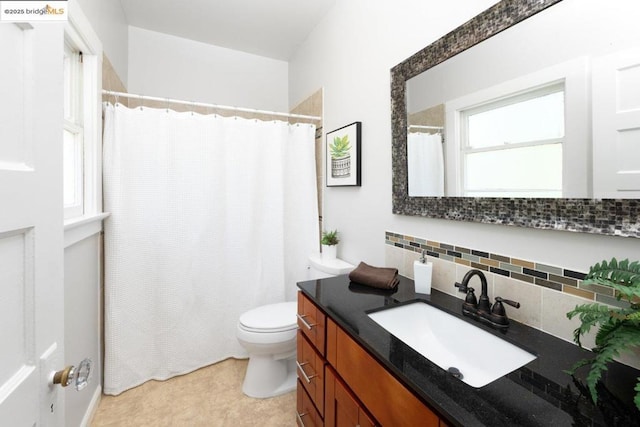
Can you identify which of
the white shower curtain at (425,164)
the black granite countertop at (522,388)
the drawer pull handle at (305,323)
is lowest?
the drawer pull handle at (305,323)

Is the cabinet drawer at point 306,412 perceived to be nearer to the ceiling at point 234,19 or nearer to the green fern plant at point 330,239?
the green fern plant at point 330,239

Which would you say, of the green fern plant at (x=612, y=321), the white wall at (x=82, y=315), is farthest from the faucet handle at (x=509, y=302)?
the white wall at (x=82, y=315)

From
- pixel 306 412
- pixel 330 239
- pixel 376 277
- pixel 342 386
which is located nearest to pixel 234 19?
pixel 330 239

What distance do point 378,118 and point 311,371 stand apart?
139 cm

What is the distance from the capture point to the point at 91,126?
159 centimetres

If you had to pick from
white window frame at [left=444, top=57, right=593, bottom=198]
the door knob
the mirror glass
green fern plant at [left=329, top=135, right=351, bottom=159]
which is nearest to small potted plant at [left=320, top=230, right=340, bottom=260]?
green fern plant at [left=329, top=135, right=351, bottom=159]

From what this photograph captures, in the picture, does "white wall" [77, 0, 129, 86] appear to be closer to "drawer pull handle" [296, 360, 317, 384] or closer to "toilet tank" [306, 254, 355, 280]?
"toilet tank" [306, 254, 355, 280]

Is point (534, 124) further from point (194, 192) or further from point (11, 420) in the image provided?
point (194, 192)

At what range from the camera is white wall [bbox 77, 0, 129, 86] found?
1.52 meters

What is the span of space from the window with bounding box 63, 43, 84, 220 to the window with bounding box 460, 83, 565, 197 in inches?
74.1

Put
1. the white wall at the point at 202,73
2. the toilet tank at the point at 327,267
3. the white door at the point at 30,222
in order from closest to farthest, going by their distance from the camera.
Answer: the white door at the point at 30,222 < the toilet tank at the point at 327,267 < the white wall at the point at 202,73

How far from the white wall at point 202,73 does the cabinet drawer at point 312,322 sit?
2245mm

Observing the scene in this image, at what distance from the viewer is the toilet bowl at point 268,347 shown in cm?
168

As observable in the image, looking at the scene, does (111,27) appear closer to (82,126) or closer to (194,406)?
(82,126)
